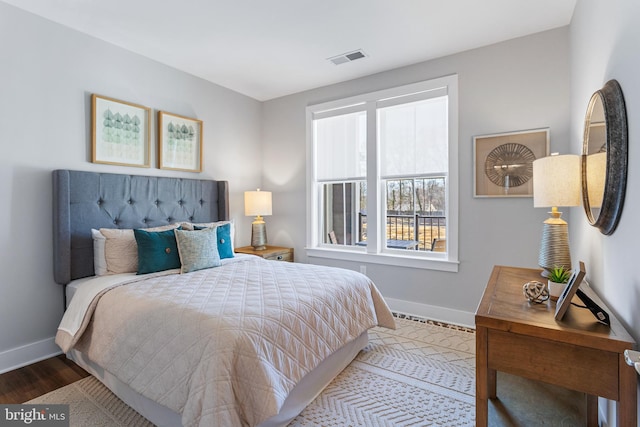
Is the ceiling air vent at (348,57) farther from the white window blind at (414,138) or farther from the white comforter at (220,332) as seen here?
the white comforter at (220,332)

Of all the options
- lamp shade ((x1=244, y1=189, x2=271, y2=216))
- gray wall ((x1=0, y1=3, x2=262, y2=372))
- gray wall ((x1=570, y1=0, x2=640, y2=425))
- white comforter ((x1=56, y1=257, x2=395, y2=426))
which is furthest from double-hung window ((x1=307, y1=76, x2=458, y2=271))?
gray wall ((x1=0, y1=3, x2=262, y2=372))

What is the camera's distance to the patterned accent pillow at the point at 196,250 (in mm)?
2480

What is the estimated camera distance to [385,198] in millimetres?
3582

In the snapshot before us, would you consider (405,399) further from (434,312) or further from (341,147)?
(341,147)

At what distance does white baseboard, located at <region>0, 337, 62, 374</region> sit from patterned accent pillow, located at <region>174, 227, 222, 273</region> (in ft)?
4.04

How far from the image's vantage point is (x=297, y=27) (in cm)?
258

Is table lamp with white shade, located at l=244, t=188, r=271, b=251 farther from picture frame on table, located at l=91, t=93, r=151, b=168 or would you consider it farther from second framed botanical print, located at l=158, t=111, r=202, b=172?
picture frame on table, located at l=91, t=93, r=151, b=168

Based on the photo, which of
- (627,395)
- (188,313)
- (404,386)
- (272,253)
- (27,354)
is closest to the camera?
(627,395)

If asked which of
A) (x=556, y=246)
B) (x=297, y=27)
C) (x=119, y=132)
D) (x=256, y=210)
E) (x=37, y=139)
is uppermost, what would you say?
(x=297, y=27)

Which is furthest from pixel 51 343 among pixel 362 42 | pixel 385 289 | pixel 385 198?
pixel 362 42

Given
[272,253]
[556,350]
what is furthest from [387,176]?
[556,350]

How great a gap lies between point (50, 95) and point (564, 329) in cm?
358

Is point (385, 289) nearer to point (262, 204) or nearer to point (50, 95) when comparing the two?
point (262, 204)

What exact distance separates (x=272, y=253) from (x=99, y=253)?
5.72ft
